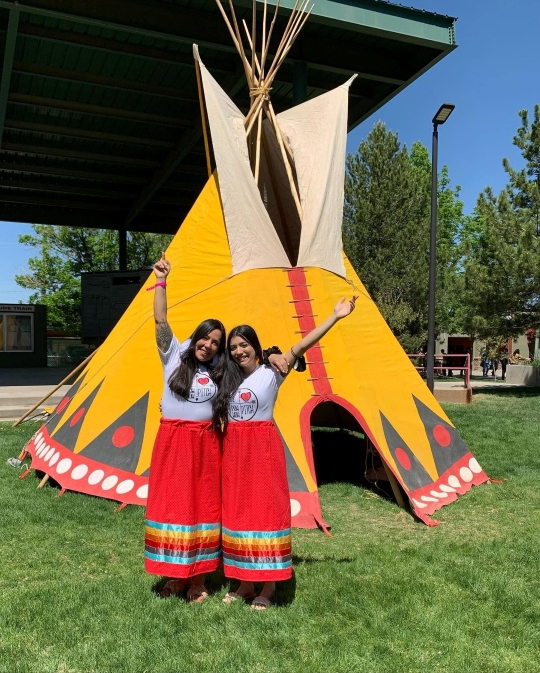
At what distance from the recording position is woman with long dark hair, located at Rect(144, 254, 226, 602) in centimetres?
309

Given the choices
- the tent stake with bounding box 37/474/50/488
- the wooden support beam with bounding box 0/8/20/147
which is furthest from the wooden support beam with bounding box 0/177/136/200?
the tent stake with bounding box 37/474/50/488

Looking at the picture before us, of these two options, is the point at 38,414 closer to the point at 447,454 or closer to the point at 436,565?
the point at 447,454

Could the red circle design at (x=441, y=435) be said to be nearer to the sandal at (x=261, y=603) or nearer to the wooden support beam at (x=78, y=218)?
the sandal at (x=261, y=603)

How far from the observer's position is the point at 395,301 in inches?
795

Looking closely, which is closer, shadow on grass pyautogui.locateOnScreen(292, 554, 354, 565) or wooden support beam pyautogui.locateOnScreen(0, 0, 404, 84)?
shadow on grass pyautogui.locateOnScreen(292, 554, 354, 565)

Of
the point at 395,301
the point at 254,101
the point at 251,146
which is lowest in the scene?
the point at 395,301

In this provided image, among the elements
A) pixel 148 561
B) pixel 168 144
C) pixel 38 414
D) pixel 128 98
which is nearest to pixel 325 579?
pixel 148 561

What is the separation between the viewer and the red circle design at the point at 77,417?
5662mm

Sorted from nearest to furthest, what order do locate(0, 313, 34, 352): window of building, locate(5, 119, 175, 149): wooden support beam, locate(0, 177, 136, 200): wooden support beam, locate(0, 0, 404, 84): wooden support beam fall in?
locate(0, 0, 404, 84): wooden support beam, locate(5, 119, 175, 149): wooden support beam, locate(0, 177, 136, 200): wooden support beam, locate(0, 313, 34, 352): window of building

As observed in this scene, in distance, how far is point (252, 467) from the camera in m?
3.10

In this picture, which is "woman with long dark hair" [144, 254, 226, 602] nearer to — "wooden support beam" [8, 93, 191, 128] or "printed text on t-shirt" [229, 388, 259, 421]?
"printed text on t-shirt" [229, 388, 259, 421]

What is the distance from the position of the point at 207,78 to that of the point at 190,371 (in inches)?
171

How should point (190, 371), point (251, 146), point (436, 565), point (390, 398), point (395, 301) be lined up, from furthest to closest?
point (395, 301) < point (251, 146) < point (390, 398) < point (436, 565) < point (190, 371)

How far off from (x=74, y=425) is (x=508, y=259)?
11934 mm
